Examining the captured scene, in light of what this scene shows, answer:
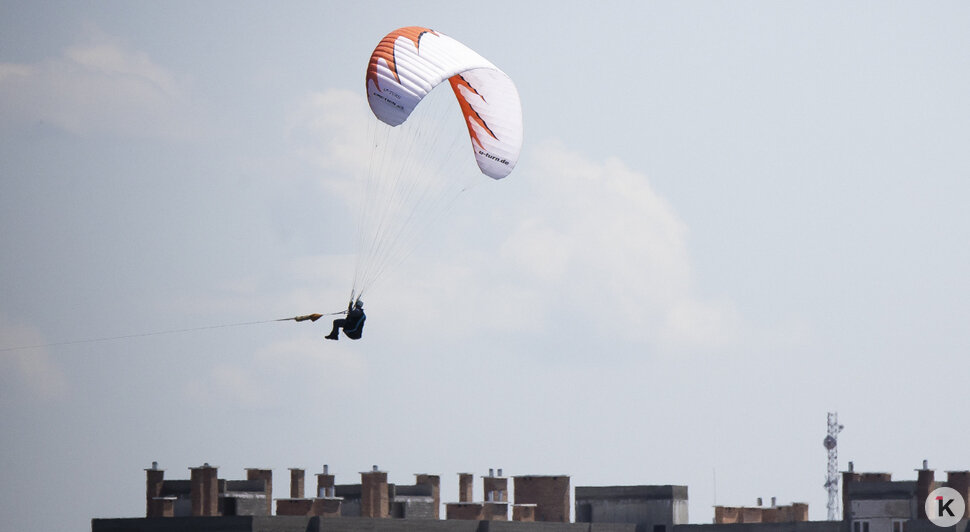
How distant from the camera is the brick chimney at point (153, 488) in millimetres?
66312

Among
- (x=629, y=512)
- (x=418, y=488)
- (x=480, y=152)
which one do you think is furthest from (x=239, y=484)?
(x=480, y=152)

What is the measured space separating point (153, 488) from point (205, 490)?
464cm

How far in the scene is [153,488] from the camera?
66.8m

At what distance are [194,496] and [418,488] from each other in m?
8.82

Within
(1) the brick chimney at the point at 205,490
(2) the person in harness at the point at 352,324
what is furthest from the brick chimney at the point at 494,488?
(2) the person in harness at the point at 352,324

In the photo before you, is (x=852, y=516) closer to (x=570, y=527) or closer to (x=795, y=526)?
(x=795, y=526)

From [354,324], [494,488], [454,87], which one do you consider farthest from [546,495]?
[354,324]

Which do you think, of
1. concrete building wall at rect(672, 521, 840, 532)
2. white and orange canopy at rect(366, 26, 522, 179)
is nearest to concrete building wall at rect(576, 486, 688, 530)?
concrete building wall at rect(672, 521, 840, 532)

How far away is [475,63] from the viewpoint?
48.4m

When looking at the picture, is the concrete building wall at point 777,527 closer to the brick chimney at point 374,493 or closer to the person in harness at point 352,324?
the brick chimney at point 374,493

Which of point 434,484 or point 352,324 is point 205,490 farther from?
point 352,324

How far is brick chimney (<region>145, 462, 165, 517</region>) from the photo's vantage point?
66312mm

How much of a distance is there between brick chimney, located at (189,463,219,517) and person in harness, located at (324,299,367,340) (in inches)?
808

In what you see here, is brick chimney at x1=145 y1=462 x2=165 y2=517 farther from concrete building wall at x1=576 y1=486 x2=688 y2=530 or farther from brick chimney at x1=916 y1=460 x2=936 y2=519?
brick chimney at x1=916 y1=460 x2=936 y2=519
